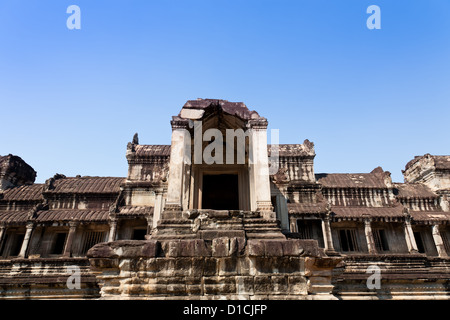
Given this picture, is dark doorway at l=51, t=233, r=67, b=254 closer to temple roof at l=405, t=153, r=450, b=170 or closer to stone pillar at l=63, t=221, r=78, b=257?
stone pillar at l=63, t=221, r=78, b=257

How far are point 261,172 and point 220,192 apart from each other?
15.1 ft

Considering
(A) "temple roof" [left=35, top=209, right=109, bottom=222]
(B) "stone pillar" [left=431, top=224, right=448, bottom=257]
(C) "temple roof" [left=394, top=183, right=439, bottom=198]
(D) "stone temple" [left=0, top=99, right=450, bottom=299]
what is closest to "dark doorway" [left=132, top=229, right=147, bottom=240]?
(D) "stone temple" [left=0, top=99, right=450, bottom=299]

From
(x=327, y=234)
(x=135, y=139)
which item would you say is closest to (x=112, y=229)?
(x=135, y=139)

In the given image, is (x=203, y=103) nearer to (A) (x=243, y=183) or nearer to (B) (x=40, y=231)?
(A) (x=243, y=183)

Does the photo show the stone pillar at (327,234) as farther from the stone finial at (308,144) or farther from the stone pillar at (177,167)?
the stone pillar at (177,167)

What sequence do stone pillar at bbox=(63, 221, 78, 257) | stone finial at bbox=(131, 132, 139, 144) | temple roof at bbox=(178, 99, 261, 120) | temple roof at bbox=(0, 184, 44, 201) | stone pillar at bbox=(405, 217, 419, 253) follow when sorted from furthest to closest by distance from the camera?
stone finial at bbox=(131, 132, 139, 144), temple roof at bbox=(0, 184, 44, 201), stone pillar at bbox=(63, 221, 78, 257), stone pillar at bbox=(405, 217, 419, 253), temple roof at bbox=(178, 99, 261, 120)

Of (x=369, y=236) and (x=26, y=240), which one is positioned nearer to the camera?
(x=26, y=240)

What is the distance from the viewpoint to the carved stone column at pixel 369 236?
17516mm

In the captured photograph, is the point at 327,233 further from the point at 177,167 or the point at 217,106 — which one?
the point at 177,167

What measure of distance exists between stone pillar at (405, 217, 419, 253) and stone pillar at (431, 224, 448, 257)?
1.81 m

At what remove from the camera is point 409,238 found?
1788 cm

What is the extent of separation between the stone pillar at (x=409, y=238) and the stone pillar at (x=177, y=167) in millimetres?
17248

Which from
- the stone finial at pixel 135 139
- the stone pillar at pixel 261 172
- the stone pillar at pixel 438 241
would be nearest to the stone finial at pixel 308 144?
the stone pillar at pixel 438 241

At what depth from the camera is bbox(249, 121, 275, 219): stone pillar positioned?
272 inches
